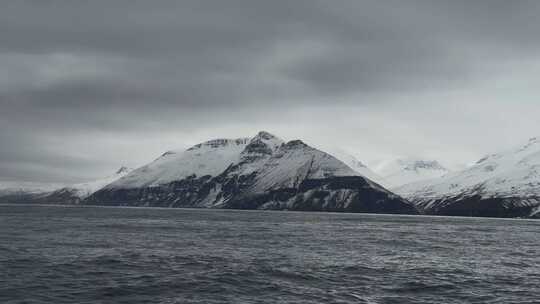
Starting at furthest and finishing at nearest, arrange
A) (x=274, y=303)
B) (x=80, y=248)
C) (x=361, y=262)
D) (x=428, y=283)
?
(x=80, y=248), (x=361, y=262), (x=428, y=283), (x=274, y=303)

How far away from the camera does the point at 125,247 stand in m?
86.9

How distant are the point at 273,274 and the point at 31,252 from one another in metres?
34.8

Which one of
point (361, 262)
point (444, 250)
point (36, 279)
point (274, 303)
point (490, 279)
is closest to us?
point (274, 303)

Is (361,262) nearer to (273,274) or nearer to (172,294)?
(273,274)

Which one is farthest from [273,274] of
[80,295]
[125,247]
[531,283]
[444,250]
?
[444,250]

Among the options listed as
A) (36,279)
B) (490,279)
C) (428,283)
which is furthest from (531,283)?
(36,279)

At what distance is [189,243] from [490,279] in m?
52.9

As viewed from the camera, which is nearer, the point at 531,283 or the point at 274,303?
the point at 274,303

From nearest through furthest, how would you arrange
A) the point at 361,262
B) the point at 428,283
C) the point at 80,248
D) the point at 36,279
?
1. the point at 36,279
2. the point at 428,283
3. the point at 361,262
4. the point at 80,248

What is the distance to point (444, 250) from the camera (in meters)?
98.2

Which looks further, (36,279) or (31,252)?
(31,252)

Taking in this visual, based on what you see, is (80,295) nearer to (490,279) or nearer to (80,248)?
(80,248)

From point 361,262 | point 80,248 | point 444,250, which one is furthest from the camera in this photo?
point 444,250

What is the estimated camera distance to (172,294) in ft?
161
